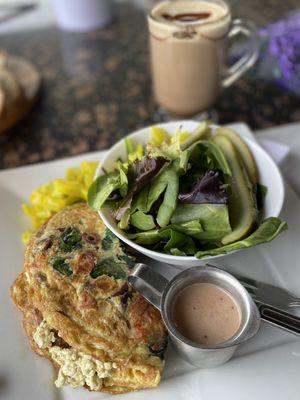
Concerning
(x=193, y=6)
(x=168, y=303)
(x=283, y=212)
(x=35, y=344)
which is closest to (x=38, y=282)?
(x=35, y=344)

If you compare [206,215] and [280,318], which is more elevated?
[206,215]

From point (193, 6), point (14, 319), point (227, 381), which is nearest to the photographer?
point (227, 381)

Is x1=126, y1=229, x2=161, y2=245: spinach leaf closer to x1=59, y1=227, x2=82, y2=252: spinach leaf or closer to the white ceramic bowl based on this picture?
the white ceramic bowl

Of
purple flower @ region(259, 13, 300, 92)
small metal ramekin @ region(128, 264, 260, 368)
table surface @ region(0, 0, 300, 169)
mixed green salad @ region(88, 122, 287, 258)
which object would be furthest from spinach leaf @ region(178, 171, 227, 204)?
purple flower @ region(259, 13, 300, 92)

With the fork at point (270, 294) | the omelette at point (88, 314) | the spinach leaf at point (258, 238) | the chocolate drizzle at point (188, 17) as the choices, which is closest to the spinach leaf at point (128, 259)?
the omelette at point (88, 314)

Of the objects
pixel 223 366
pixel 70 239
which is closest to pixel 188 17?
pixel 70 239

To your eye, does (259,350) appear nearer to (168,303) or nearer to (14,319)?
(168,303)

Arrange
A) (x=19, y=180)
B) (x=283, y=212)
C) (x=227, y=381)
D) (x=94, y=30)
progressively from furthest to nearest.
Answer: (x=94, y=30) → (x=19, y=180) → (x=283, y=212) → (x=227, y=381)

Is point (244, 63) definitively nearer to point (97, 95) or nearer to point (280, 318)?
point (97, 95)
